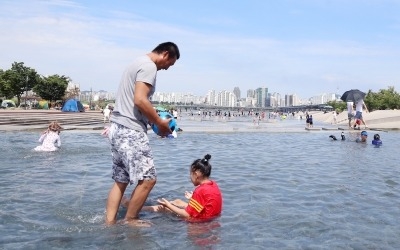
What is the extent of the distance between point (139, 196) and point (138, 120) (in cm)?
96

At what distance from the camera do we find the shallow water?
4703 mm

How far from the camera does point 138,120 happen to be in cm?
512

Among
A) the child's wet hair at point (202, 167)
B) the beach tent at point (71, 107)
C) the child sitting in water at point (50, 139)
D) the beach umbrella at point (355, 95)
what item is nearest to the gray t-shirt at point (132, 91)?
the child's wet hair at point (202, 167)

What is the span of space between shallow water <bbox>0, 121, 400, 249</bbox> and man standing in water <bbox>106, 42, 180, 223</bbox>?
0.67 meters

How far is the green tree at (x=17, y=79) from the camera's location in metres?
75.0

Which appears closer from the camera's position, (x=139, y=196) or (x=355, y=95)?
(x=139, y=196)

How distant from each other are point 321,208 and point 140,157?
10.3 feet

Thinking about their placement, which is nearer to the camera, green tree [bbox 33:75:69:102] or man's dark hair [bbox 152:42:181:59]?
man's dark hair [bbox 152:42:181:59]

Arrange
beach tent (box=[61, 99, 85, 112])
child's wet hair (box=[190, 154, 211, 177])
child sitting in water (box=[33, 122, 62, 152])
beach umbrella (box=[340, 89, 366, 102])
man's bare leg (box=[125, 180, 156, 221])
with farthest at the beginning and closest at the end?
beach tent (box=[61, 99, 85, 112]) → beach umbrella (box=[340, 89, 366, 102]) → child sitting in water (box=[33, 122, 62, 152]) → child's wet hair (box=[190, 154, 211, 177]) → man's bare leg (box=[125, 180, 156, 221])

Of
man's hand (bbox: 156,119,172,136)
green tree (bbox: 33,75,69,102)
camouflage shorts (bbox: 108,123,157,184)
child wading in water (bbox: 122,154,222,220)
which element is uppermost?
green tree (bbox: 33,75,69,102)

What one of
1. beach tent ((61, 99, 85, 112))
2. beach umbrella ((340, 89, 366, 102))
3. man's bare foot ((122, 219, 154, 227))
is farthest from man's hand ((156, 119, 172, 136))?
beach tent ((61, 99, 85, 112))

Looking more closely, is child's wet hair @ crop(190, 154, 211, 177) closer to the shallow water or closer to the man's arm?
the shallow water

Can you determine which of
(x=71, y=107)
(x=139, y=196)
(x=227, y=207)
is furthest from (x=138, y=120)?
(x=71, y=107)

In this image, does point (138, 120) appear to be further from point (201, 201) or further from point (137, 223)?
point (201, 201)
